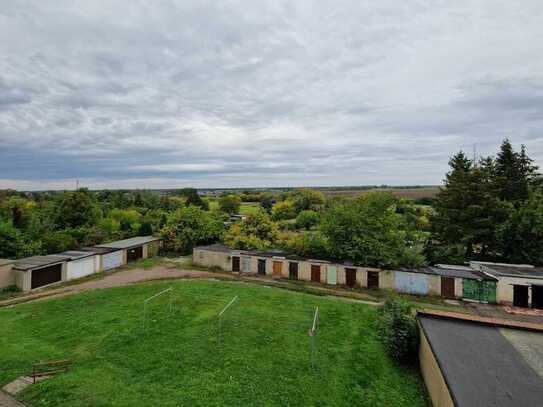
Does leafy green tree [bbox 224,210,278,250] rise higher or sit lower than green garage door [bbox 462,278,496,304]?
higher

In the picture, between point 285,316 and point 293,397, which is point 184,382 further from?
point 285,316

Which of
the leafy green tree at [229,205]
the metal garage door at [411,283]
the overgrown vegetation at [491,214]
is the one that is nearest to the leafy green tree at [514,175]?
the overgrown vegetation at [491,214]

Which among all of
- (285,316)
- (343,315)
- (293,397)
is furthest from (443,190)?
(293,397)

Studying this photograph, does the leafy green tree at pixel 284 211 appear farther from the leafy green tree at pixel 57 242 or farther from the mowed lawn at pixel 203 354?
the mowed lawn at pixel 203 354

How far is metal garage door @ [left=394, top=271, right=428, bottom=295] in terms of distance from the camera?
70.7 ft

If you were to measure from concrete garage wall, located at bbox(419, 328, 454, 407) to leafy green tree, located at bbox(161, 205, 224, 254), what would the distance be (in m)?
26.7

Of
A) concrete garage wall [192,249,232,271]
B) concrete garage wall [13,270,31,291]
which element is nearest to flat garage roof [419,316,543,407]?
concrete garage wall [192,249,232,271]

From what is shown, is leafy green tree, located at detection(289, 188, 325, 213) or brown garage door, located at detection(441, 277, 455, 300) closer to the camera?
brown garage door, located at detection(441, 277, 455, 300)

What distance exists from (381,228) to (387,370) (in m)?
13.9

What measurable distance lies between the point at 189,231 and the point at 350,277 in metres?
19.4

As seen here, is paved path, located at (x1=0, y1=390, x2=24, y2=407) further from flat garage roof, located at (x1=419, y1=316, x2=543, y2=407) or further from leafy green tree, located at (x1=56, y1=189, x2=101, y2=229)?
leafy green tree, located at (x1=56, y1=189, x2=101, y2=229)

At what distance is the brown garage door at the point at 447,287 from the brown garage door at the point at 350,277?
244 inches

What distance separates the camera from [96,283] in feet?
79.5

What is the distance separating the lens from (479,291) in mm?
20062
